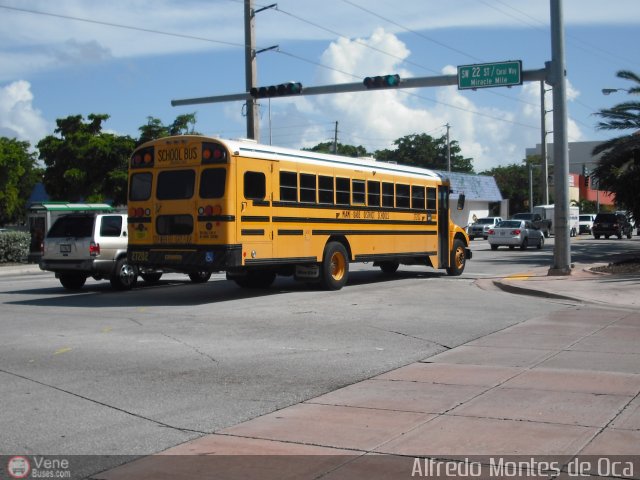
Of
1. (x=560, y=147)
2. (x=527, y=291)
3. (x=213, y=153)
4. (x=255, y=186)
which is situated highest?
(x=560, y=147)

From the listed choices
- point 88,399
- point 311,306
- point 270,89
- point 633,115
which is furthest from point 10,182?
point 88,399

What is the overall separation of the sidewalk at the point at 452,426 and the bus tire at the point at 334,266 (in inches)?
296

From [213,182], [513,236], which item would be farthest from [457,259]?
[513,236]

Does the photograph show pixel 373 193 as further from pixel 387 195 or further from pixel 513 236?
pixel 513 236

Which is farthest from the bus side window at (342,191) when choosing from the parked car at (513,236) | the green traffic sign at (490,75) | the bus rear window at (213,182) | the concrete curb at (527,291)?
the parked car at (513,236)

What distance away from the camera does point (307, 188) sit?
16.7m

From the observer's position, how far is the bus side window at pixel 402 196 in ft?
65.3

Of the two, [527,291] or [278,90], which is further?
[278,90]

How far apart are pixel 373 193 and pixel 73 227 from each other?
7.30m

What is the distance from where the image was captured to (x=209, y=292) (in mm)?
17547

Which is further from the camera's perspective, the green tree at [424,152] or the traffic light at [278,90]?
the green tree at [424,152]

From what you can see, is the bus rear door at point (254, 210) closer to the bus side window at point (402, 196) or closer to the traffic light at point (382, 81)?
the bus side window at point (402, 196)

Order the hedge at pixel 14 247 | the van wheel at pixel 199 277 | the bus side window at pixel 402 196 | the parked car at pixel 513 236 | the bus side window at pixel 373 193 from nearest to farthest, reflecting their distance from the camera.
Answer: the bus side window at pixel 373 193 → the bus side window at pixel 402 196 → the van wheel at pixel 199 277 → the hedge at pixel 14 247 → the parked car at pixel 513 236

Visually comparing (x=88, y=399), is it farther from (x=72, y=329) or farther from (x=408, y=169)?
(x=408, y=169)
